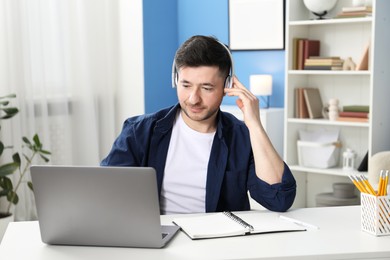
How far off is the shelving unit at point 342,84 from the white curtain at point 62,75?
153 centimetres

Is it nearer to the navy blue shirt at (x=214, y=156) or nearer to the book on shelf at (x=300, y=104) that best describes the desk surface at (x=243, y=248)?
the navy blue shirt at (x=214, y=156)

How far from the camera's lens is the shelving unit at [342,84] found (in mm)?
4316

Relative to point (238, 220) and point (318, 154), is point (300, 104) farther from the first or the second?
point (238, 220)

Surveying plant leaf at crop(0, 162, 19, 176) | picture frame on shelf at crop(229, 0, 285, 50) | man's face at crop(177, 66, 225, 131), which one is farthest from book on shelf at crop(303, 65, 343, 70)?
man's face at crop(177, 66, 225, 131)

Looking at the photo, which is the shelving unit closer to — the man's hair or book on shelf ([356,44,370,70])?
book on shelf ([356,44,370,70])

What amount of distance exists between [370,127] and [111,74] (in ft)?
7.16

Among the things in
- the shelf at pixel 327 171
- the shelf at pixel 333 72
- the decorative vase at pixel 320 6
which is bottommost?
the shelf at pixel 327 171

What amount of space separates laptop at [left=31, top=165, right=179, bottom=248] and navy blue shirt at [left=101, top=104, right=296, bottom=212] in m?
0.52

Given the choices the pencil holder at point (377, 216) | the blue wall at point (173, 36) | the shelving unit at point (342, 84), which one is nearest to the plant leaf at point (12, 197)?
the blue wall at point (173, 36)

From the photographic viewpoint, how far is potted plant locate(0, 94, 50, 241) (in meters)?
4.24

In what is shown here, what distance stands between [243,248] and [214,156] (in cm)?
62

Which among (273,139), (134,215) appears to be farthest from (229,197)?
(273,139)

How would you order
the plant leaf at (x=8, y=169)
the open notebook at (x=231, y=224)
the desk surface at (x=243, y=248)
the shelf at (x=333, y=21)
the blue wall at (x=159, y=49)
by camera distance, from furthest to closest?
the blue wall at (x=159, y=49), the shelf at (x=333, y=21), the plant leaf at (x=8, y=169), the open notebook at (x=231, y=224), the desk surface at (x=243, y=248)

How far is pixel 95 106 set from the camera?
530cm
